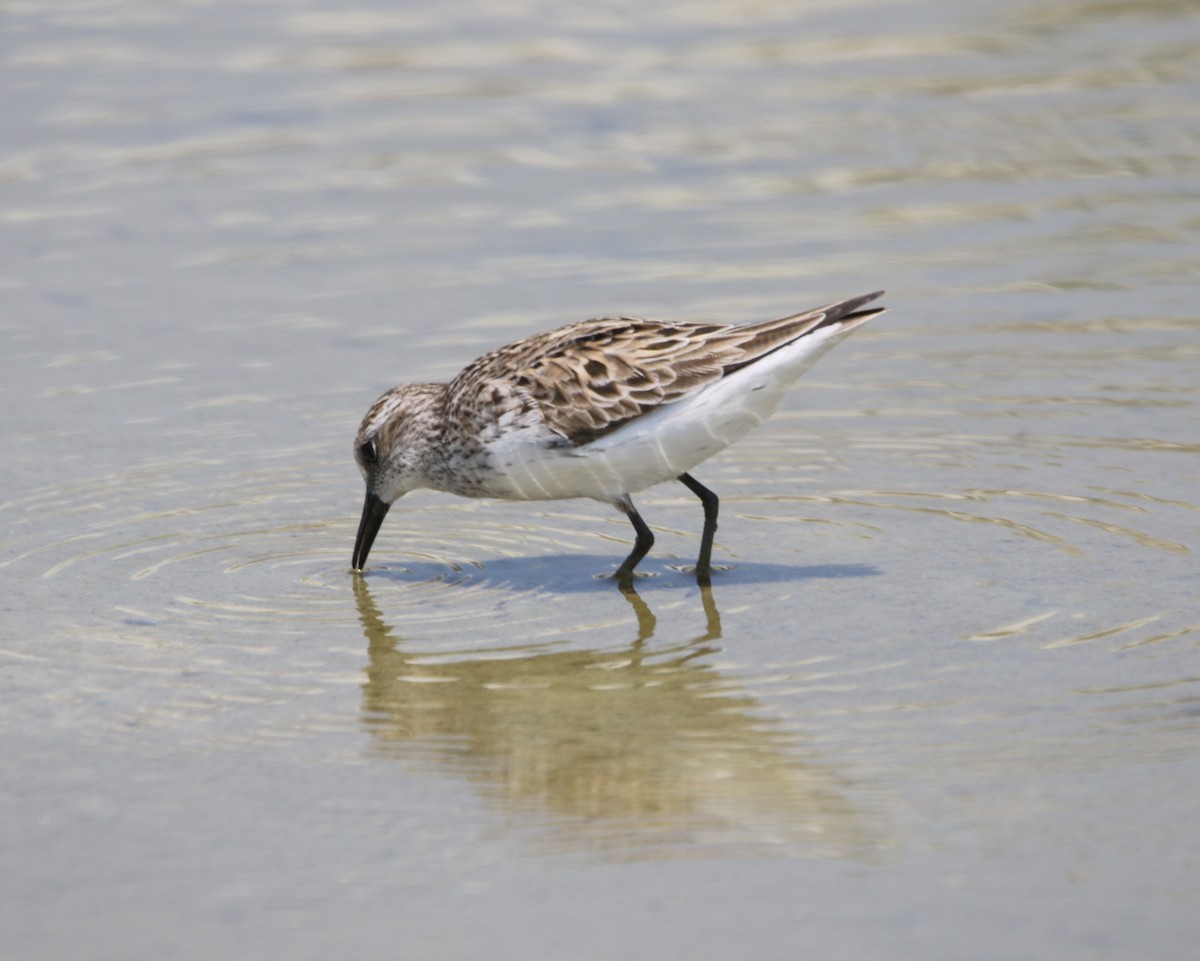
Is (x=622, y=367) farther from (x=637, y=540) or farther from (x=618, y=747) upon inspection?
(x=618, y=747)

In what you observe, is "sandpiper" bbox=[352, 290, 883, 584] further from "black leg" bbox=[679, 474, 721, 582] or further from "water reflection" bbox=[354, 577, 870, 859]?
"water reflection" bbox=[354, 577, 870, 859]

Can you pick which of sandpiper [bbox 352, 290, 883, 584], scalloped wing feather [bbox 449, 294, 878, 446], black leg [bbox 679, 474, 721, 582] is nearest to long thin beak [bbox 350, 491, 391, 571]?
sandpiper [bbox 352, 290, 883, 584]

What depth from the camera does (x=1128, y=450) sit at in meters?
10.2

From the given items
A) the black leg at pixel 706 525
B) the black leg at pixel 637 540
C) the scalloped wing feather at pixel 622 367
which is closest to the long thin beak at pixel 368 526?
the scalloped wing feather at pixel 622 367

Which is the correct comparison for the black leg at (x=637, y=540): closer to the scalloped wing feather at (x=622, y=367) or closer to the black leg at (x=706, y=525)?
the black leg at (x=706, y=525)

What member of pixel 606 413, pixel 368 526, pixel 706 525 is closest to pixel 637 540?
pixel 706 525

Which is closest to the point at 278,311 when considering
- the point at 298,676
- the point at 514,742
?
the point at 298,676

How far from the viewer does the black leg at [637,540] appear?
912cm

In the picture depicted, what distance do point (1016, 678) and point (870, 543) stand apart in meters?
1.93

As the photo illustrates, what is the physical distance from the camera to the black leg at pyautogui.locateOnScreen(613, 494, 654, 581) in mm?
9125

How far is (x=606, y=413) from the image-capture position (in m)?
8.89

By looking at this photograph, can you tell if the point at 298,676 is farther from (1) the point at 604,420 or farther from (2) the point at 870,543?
(2) the point at 870,543

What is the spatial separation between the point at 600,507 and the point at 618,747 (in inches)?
140

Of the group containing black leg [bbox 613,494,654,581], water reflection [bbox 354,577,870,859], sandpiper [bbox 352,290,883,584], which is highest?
sandpiper [bbox 352,290,883,584]
